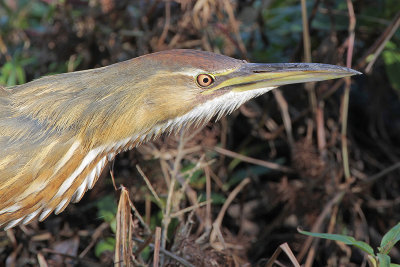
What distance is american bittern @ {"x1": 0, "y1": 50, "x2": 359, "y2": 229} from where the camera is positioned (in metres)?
1.74

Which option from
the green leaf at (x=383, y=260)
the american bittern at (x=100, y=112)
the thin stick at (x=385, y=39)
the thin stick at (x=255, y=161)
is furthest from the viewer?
the thin stick at (x=255, y=161)

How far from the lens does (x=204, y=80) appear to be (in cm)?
178

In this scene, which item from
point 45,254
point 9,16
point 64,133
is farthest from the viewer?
point 9,16

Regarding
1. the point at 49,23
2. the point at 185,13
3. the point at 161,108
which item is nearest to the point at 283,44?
the point at 185,13

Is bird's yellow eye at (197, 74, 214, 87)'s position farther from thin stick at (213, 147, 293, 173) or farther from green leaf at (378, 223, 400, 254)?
thin stick at (213, 147, 293, 173)

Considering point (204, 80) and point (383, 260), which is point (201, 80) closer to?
point (204, 80)

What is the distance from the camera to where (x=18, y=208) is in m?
1.81

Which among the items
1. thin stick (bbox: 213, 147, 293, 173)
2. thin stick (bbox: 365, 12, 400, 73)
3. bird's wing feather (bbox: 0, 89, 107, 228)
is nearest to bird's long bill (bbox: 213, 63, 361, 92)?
bird's wing feather (bbox: 0, 89, 107, 228)

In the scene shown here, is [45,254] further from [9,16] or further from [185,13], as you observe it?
[9,16]

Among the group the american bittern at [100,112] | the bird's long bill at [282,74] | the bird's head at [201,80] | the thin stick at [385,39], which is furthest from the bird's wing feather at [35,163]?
the thin stick at [385,39]

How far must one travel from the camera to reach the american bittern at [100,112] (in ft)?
5.72

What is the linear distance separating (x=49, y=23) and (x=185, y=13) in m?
0.95

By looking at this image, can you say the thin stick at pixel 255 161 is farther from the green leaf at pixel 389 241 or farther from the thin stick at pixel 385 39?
the green leaf at pixel 389 241

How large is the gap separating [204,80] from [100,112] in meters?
0.34
